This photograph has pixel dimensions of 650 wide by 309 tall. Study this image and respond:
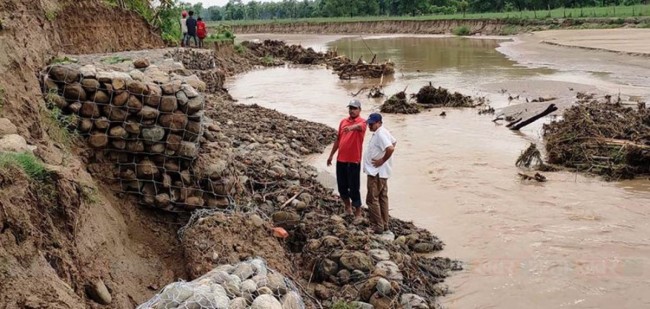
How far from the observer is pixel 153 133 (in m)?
6.07

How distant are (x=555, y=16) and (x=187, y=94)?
5642cm

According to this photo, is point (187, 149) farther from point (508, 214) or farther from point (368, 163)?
point (508, 214)

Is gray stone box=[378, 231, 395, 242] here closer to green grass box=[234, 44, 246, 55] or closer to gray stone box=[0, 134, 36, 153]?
gray stone box=[0, 134, 36, 153]

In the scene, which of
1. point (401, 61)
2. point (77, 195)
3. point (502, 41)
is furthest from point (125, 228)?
point (502, 41)

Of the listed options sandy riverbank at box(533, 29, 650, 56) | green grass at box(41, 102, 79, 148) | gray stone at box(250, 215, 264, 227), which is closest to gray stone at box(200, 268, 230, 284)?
gray stone at box(250, 215, 264, 227)

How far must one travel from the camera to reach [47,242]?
3924 millimetres

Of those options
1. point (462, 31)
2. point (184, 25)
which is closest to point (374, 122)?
point (184, 25)

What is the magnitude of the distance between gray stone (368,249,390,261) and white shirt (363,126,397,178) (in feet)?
3.95

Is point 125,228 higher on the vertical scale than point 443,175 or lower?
higher

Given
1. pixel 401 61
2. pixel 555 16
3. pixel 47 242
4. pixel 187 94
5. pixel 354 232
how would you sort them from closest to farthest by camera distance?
1. pixel 47 242
2. pixel 187 94
3. pixel 354 232
4. pixel 401 61
5. pixel 555 16

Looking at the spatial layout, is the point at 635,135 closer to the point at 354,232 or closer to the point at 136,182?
the point at 354,232

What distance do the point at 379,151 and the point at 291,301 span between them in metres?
3.40

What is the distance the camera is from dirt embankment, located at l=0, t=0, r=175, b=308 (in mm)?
3539

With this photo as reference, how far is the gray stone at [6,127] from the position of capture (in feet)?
15.2
